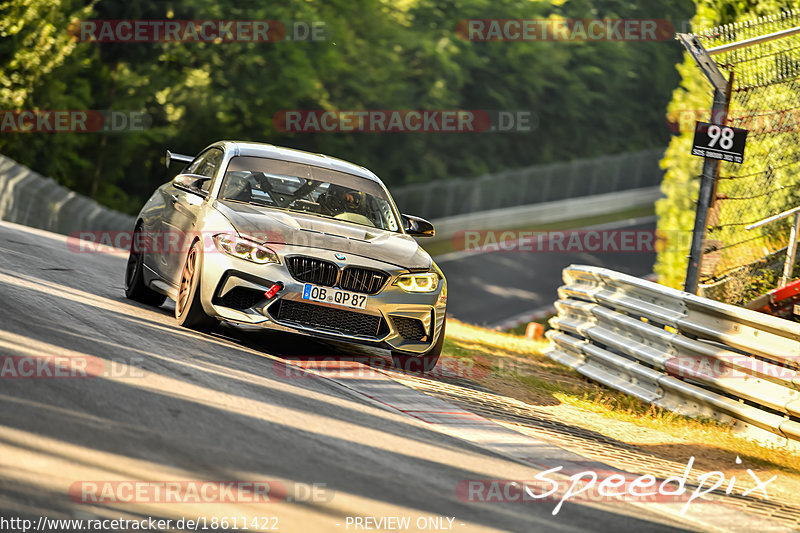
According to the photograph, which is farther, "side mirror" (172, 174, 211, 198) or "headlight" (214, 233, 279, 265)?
"side mirror" (172, 174, 211, 198)

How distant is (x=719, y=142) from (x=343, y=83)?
135 feet

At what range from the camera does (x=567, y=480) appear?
20.6ft

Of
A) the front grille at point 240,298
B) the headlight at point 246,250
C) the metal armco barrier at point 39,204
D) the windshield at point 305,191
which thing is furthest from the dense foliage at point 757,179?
the metal armco barrier at point 39,204

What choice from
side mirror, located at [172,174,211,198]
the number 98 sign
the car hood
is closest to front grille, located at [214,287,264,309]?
the car hood

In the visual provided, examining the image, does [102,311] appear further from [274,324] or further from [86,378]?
[86,378]

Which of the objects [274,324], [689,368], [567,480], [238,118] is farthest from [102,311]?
[238,118]

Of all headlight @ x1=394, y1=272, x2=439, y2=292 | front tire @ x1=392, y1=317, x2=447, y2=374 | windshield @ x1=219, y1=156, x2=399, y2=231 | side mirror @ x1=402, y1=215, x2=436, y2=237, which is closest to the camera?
headlight @ x1=394, y1=272, x2=439, y2=292

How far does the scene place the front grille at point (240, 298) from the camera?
8.10 m

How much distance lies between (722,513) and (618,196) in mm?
48274

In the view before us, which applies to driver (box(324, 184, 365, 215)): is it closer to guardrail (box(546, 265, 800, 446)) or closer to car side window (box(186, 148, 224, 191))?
car side window (box(186, 148, 224, 191))

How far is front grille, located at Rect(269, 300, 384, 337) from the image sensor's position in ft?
26.6

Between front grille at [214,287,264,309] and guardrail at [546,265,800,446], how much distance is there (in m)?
3.69

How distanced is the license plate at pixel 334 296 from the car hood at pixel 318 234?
0.36 meters

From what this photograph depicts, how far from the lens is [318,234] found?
8523 millimetres
